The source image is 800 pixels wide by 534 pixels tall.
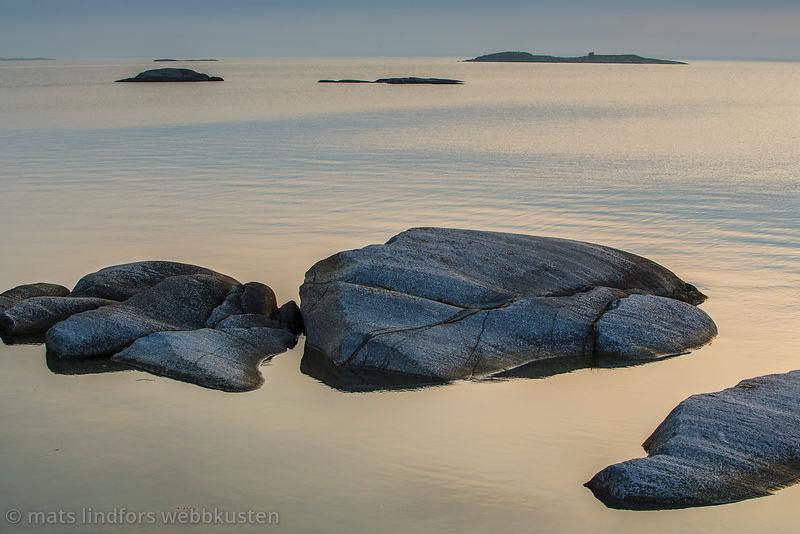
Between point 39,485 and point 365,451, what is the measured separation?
359 cm

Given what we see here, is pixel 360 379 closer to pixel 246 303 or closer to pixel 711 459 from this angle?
pixel 246 303

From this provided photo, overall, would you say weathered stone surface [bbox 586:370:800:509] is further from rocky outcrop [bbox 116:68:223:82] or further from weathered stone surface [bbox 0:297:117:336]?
rocky outcrop [bbox 116:68:223:82]

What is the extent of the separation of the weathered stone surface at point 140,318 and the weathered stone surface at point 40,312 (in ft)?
2.30

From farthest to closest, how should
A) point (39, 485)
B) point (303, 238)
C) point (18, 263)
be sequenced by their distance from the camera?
point (303, 238) → point (18, 263) → point (39, 485)

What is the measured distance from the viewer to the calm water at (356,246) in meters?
8.76

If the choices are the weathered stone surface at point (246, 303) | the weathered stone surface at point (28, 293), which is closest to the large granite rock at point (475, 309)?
the weathered stone surface at point (246, 303)

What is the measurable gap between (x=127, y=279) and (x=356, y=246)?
6.86 meters

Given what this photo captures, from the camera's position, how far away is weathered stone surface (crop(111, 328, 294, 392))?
455 inches

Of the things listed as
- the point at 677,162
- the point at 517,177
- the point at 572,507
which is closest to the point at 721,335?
the point at 572,507

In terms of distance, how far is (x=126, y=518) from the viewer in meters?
8.31

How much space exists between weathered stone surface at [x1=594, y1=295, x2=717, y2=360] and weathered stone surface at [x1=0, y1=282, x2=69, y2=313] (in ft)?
31.4

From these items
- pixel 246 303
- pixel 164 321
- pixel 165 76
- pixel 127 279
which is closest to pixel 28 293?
pixel 127 279

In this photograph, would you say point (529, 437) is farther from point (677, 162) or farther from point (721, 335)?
point (677, 162)

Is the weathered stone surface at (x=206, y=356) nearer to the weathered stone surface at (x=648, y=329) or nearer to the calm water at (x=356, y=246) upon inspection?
the calm water at (x=356, y=246)
